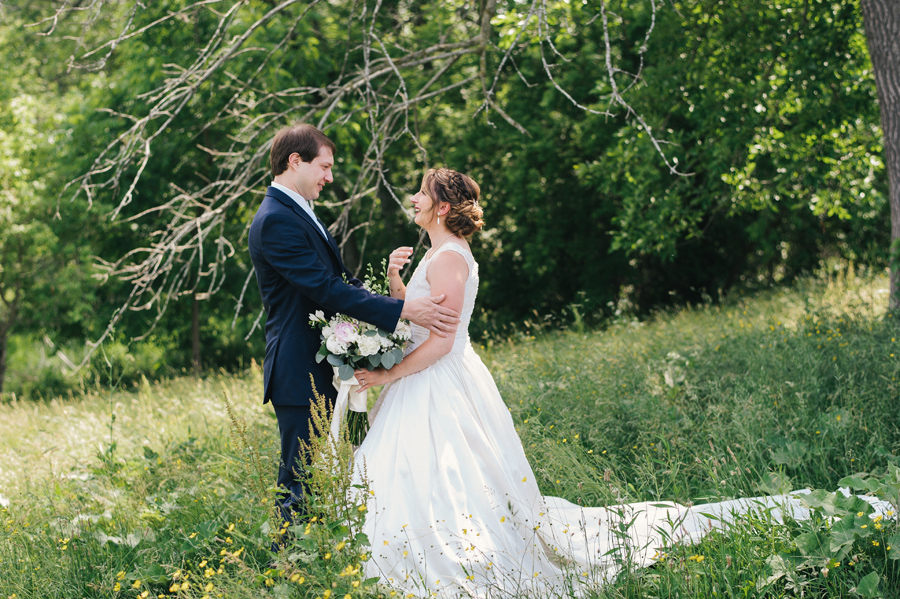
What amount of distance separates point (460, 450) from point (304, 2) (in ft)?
29.6

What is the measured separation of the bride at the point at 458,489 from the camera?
276 centimetres

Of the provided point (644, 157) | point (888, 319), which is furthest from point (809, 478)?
point (644, 157)

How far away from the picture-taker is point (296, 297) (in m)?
3.13

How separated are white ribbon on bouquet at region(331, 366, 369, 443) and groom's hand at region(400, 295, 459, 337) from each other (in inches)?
15.7

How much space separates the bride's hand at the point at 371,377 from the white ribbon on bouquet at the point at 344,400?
1.1 inches

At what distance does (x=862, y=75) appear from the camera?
761 centimetres

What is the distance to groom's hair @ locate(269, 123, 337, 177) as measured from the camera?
312 centimetres

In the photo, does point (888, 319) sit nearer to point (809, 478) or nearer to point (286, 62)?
point (809, 478)

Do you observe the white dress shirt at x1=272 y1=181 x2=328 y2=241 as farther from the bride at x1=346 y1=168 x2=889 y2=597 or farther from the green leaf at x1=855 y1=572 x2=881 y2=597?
the green leaf at x1=855 y1=572 x2=881 y2=597

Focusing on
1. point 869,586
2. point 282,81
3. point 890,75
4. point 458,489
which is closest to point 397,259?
point 458,489

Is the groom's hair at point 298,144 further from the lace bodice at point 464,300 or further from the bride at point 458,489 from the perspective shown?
the lace bodice at point 464,300

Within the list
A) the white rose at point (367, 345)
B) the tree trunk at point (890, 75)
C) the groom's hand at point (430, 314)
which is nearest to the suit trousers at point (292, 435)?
the white rose at point (367, 345)

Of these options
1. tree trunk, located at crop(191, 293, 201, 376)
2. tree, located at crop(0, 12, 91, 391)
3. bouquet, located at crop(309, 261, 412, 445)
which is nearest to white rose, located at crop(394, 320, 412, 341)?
bouquet, located at crop(309, 261, 412, 445)

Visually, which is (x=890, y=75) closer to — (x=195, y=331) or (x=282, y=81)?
(x=282, y=81)
